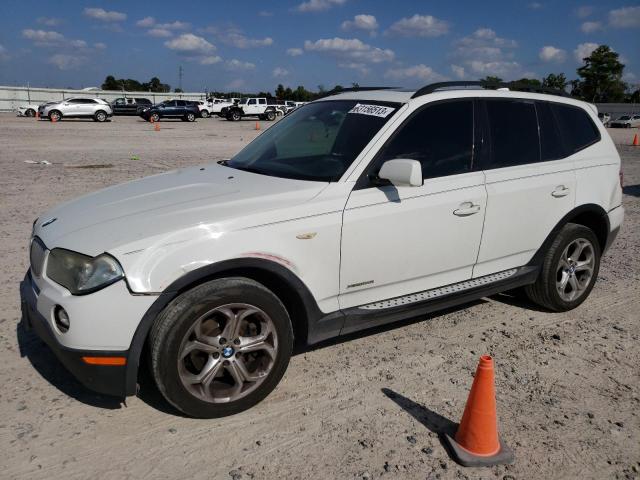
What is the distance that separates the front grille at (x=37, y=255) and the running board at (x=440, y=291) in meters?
1.97

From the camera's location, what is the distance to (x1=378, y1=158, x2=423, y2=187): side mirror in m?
3.31

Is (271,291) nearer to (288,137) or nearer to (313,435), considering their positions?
(313,435)

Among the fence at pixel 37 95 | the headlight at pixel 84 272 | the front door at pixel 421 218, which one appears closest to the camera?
the headlight at pixel 84 272

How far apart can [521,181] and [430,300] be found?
1.23 m

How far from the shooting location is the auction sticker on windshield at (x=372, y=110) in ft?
12.4

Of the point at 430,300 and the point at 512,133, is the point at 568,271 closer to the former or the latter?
the point at 512,133

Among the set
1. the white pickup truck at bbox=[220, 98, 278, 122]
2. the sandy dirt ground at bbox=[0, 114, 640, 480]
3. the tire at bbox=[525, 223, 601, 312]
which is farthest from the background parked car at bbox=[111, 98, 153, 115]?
the tire at bbox=[525, 223, 601, 312]

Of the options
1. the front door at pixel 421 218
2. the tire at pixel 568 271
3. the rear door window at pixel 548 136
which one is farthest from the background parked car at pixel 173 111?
the front door at pixel 421 218

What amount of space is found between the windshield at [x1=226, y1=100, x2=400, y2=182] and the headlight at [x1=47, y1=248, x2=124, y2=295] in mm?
1385

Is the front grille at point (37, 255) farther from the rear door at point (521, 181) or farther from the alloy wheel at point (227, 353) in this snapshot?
the rear door at point (521, 181)

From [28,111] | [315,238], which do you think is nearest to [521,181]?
[315,238]

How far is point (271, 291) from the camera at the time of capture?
10.6ft

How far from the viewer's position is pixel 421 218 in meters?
3.64

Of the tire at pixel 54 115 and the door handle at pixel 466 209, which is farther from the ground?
the door handle at pixel 466 209
